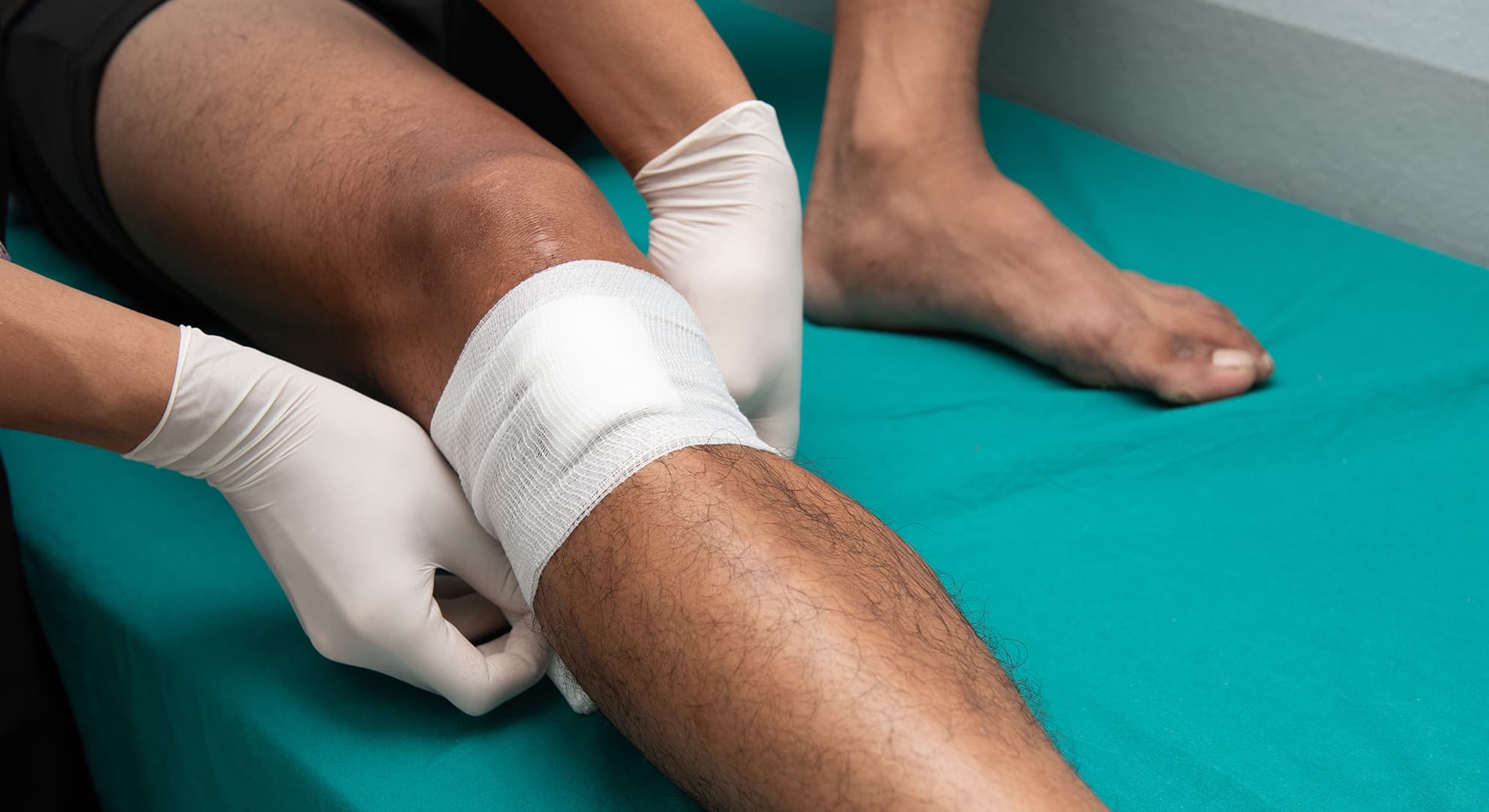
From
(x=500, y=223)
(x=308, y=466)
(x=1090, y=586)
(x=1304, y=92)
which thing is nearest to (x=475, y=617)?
(x=308, y=466)

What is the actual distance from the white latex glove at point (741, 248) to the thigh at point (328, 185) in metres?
0.11

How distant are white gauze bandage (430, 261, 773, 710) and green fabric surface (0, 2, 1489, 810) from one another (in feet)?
0.55

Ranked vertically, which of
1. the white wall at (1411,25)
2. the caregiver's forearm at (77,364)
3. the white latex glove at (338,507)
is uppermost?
the white wall at (1411,25)

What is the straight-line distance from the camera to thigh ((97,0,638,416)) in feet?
2.84

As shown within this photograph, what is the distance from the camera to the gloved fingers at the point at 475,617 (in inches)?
34.4

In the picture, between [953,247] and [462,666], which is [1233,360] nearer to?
[953,247]

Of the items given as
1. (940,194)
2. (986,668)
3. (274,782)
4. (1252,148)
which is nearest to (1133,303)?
(940,194)

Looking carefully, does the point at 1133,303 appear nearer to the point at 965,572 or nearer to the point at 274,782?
the point at 965,572

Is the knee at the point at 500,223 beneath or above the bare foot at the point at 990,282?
above

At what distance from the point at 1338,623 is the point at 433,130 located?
2.58 ft

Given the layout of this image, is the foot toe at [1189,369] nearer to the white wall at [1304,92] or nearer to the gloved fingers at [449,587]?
the white wall at [1304,92]

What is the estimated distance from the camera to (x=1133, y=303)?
1.23 metres

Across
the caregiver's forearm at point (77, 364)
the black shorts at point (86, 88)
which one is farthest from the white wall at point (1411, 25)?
the caregiver's forearm at point (77, 364)

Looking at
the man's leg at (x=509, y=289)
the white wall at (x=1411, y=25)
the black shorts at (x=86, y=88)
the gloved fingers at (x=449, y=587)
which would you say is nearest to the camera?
the man's leg at (x=509, y=289)
